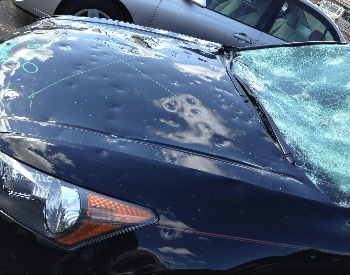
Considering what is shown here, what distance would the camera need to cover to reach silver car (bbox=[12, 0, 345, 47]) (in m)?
3.74

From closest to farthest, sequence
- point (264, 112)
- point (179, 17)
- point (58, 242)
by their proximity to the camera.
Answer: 1. point (58, 242)
2. point (264, 112)
3. point (179, 17)

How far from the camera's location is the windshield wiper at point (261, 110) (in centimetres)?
179

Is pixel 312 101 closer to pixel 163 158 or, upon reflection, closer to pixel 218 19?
pixel 163 158

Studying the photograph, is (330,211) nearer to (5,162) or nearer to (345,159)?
(345,159)

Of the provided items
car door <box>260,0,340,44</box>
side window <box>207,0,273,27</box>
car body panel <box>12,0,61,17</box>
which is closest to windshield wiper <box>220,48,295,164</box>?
side window <box>207,0,273,27</box>

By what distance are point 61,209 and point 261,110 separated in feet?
4.27

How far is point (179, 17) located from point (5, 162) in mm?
3107

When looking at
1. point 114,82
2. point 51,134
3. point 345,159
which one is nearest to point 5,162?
point 51,134

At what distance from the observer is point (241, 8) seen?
414cm

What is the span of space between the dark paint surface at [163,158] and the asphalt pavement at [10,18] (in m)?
2.51

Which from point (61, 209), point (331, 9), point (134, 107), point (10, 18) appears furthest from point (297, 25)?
point (331, 9)

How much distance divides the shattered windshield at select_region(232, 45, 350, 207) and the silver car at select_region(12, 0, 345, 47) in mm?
1365

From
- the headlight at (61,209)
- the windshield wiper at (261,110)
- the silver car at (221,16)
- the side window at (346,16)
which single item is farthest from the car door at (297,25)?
the side window at (346,16)

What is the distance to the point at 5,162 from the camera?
133 cm
